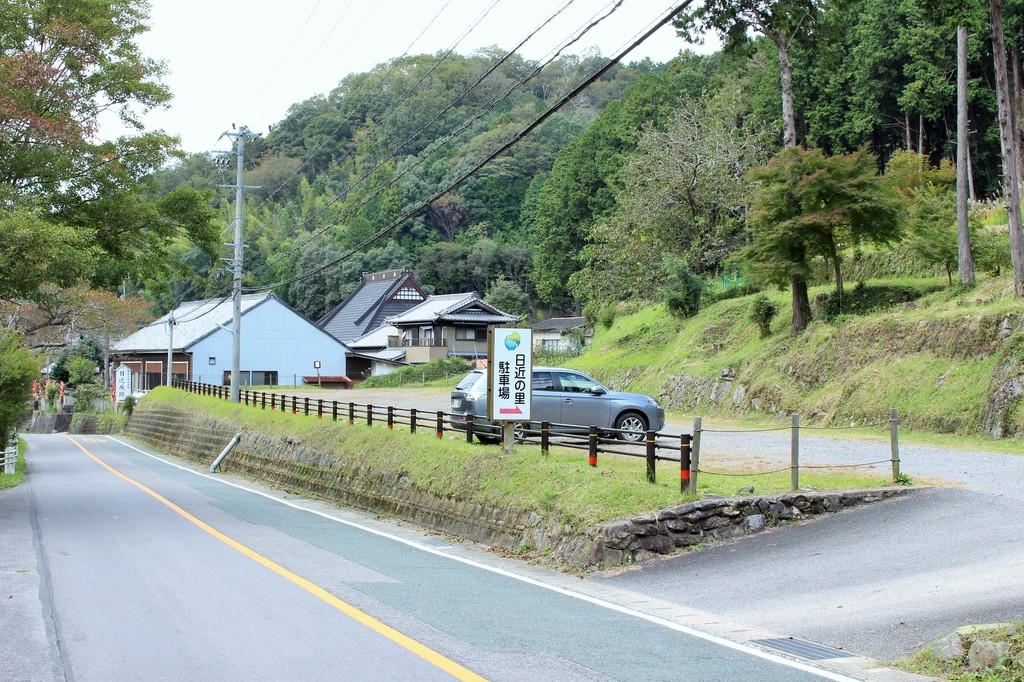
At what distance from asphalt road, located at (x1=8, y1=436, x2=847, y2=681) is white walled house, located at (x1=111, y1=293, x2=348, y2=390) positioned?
4403 centimetres

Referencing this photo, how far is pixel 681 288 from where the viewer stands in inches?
1471

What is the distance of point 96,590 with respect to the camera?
10.1m

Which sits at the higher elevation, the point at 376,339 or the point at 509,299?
the point at 509,299

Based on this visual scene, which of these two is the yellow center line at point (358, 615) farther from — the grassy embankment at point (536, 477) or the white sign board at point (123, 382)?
the white sign board at point (123, 382)

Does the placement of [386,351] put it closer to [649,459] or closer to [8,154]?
[8,154]

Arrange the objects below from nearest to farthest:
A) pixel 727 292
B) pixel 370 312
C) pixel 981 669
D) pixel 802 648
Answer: pixel 981 669, pixel 802 648, pixel 727 292, pixel 370 312

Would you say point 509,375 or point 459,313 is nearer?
point 509,375

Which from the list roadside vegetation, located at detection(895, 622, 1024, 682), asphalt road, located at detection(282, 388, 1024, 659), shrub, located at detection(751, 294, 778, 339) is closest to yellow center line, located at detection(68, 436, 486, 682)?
asphalt road, located at detection(282, 388, 1024, 659)

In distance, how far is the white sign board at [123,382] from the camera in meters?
63.7

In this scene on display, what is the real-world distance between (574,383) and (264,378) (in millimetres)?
44386

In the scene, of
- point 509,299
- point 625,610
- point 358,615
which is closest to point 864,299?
point 625,610

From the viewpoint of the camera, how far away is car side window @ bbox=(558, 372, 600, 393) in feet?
61.8

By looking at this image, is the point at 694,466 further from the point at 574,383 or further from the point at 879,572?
the point at 574,383

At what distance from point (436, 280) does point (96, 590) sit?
235 feet
